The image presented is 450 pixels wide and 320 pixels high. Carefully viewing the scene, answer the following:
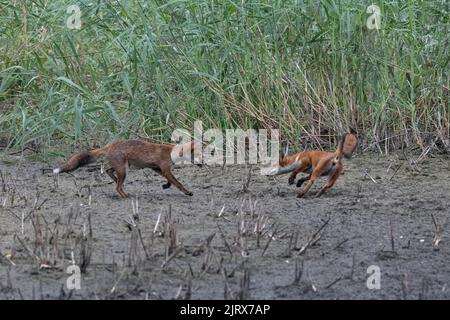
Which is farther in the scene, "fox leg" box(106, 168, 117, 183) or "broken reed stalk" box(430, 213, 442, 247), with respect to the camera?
"fox leg" box(106, 168, 117, 183)

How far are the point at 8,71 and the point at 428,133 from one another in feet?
11.2

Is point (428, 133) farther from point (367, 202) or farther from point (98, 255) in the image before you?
point (98, 255)

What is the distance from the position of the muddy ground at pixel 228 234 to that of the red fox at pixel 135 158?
160 millimetres

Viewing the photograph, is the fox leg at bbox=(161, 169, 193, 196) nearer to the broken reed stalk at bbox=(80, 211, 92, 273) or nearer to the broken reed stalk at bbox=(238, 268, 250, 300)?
the broken reed stalk at bbox=(80, 211, 92, 273)

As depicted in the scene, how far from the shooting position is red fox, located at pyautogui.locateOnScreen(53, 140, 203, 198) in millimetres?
7676

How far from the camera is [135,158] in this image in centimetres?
768

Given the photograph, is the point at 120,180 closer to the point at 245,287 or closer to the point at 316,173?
the point at 316,173

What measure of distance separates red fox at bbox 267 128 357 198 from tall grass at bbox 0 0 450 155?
3.15 ft

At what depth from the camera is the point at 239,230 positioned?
6520 mm

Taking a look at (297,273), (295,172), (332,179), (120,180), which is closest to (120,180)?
(120,180)

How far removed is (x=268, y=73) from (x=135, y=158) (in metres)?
1.60

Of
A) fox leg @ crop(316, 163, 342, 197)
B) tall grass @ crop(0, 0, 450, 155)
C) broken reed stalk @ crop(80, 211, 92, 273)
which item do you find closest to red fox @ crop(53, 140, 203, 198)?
fox leg @ crop(316, 163, 342, 197)

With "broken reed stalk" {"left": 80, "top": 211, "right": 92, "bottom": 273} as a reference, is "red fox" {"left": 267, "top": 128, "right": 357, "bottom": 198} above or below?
above

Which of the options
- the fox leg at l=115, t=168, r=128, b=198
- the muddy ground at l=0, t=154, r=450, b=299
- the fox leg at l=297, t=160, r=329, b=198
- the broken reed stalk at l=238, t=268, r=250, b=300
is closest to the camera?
the broken reed stalk at l=238, t=268, r=250, b=300
